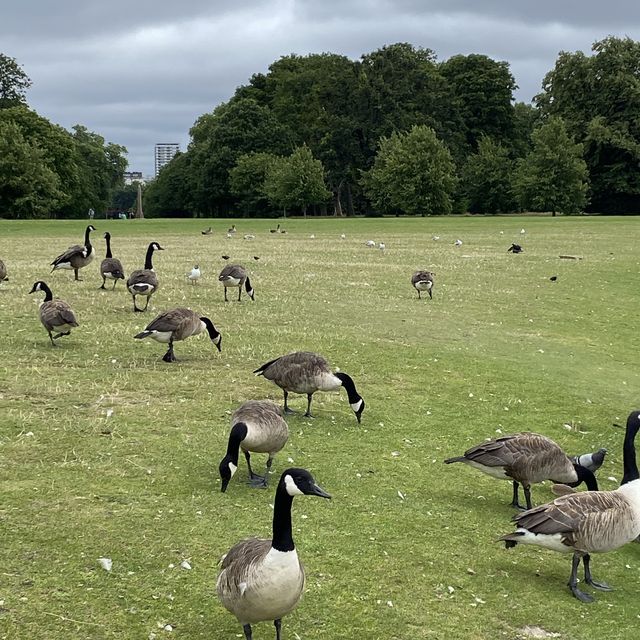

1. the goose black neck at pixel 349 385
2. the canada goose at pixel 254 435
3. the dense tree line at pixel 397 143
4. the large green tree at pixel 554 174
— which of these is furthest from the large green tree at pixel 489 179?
the canada goose at pixel 254 435

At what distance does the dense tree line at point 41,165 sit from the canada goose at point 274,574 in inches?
2850

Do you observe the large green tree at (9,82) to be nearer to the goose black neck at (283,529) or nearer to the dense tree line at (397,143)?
the dense tree line at (397,143)

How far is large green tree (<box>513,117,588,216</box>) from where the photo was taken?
2886 inches

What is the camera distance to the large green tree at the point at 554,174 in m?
73.3

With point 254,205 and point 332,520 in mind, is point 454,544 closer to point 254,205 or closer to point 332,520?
point 332,520

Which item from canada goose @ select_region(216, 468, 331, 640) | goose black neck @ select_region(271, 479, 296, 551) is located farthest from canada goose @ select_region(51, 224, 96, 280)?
goose black neck @ select_region(271, 479, 296, 551)

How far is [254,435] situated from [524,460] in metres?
2.73

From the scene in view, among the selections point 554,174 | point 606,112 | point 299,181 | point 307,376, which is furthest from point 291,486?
point 606,112

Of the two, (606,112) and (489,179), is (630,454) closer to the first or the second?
(489,179)

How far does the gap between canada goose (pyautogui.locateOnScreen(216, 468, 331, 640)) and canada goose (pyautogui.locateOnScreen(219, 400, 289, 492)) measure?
7.89 ft

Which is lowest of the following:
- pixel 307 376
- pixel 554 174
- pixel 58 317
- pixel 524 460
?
pixel 524 460

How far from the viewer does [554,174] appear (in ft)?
240

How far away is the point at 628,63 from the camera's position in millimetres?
83562

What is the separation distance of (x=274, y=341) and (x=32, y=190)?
6501cm
